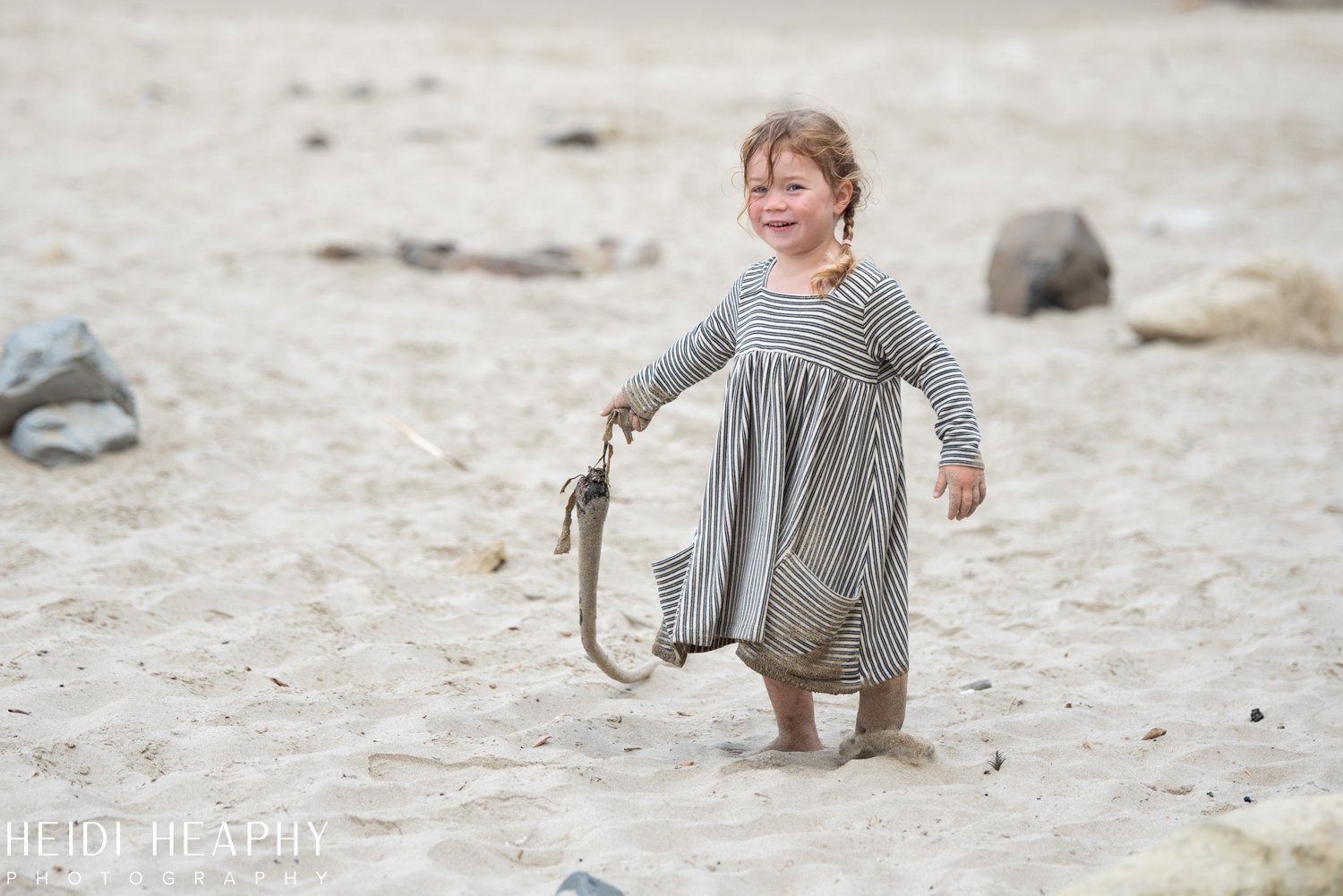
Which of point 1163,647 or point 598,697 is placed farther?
point 1163,647

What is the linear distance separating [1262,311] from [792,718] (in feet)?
16.4

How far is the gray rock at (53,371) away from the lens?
495 centimetres

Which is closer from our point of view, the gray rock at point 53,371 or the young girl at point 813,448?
the young girl at point 813,448

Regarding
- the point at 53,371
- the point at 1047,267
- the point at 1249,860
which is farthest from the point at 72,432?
the point at 1047,267

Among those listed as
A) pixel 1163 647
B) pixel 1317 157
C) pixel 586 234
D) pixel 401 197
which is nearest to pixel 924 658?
pixel 1163 647

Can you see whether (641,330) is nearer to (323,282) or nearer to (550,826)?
(323,282)

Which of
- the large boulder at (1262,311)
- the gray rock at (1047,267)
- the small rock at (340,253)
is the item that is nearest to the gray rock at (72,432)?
the small rock at (340,253)

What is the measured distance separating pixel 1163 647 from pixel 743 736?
1.44 meters

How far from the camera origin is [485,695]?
3.51 m

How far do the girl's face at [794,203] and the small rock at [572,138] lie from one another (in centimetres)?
808

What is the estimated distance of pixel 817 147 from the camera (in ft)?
9.42

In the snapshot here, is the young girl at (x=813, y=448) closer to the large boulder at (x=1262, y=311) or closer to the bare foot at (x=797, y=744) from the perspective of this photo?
the bare foot at (x=797, y=744)

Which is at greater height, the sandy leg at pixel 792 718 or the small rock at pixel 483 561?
the small rock at pixel 483 561

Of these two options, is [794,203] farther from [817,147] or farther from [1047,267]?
[1047,267]
